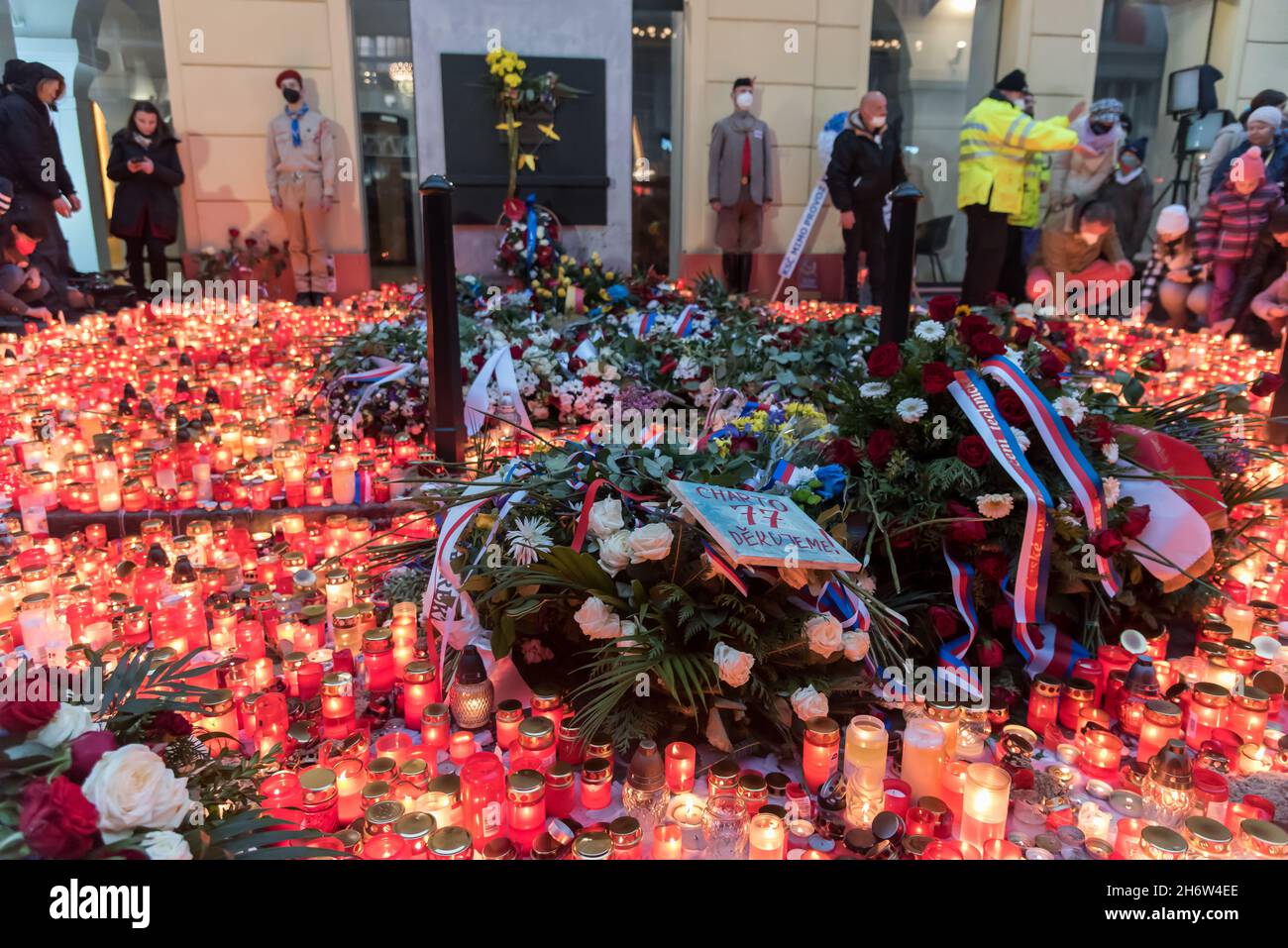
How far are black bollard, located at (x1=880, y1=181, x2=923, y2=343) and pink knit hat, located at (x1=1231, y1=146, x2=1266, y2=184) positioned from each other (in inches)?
142

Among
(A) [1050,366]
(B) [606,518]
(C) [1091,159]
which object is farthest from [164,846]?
(C) [1091,159]

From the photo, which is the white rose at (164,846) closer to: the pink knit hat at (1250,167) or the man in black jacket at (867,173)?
the man in black jacket at (867,173)

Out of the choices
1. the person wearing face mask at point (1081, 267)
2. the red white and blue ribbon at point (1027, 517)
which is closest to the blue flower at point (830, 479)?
the red white and blue ribbon at point (1027, 517)

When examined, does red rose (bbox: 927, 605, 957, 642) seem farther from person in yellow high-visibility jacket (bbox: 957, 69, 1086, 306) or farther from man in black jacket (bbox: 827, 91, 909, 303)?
man in black jacket (bbox: 827, 91, 909, 303)

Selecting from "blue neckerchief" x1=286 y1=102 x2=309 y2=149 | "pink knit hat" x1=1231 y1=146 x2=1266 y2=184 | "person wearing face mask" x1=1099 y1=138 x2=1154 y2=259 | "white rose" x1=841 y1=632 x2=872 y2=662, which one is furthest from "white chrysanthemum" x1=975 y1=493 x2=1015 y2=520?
"blue neckerchief" x1=286 y1=102 x2=309 y2=149

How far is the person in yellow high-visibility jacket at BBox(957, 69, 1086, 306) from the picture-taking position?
5.50 metres

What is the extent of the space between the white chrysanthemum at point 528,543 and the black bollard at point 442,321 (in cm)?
105

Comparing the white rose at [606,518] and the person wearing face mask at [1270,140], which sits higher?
the person wearing face mask at [1270,140]

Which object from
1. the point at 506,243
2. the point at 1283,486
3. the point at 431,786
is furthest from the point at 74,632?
the point at 506,243

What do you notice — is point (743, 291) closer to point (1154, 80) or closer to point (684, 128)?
point (684, 128)

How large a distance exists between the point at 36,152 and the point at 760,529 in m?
6.29

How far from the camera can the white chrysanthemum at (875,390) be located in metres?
2.05

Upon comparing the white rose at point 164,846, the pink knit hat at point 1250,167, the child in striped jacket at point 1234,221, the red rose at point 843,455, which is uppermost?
the pink knit hat at point 1250,167

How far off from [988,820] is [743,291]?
21.1 ft
